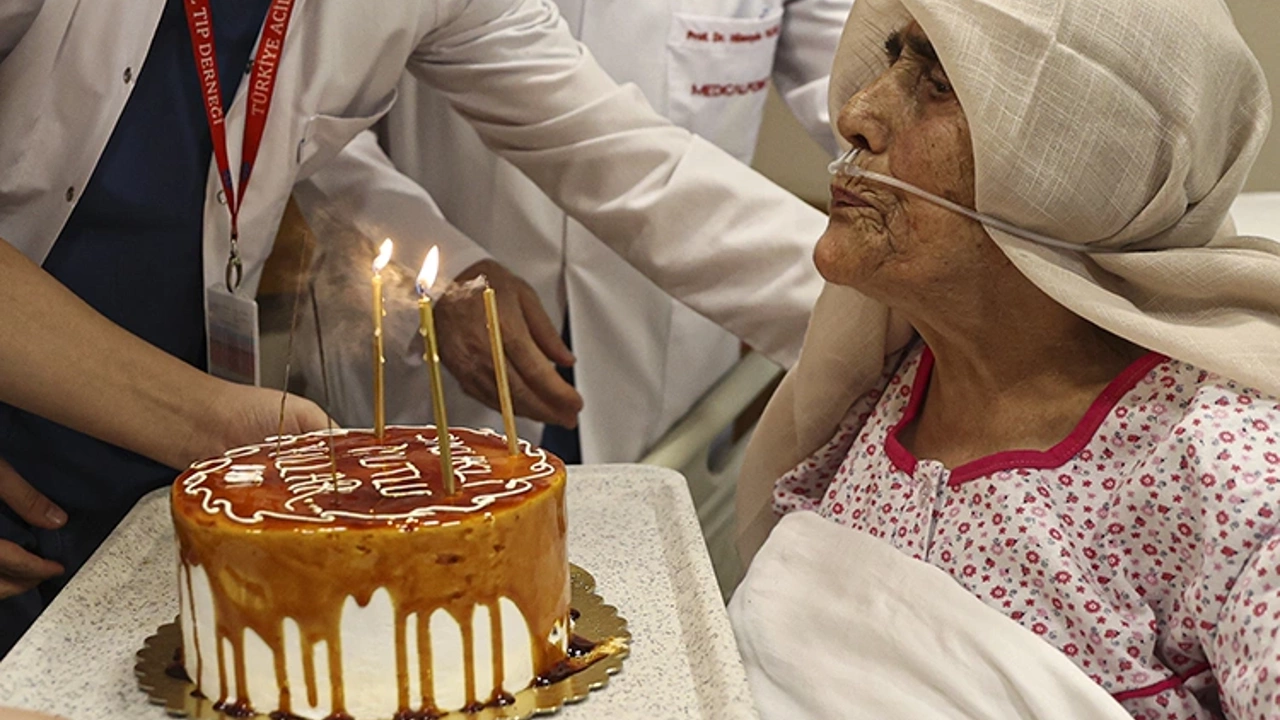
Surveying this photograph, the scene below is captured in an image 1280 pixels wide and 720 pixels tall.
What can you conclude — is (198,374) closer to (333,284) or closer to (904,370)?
(333,284)

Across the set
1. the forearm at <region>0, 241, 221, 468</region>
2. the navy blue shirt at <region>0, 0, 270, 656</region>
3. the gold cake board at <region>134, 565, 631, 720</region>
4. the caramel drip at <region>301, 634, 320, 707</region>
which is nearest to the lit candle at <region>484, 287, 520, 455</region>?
the gold cake board at <region>134, 565, 631, 720</region>

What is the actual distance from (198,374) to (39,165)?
1.16ft

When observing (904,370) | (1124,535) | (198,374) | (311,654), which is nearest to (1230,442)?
(1124,535)

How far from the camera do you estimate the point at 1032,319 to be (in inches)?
62.1

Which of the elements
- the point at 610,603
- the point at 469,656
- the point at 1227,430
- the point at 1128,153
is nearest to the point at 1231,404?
the point at 1227,430


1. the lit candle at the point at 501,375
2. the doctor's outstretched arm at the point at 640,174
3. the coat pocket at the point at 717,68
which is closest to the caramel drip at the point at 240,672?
the lit candle at the point at 501,375

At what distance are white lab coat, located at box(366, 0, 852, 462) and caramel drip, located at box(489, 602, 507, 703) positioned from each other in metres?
1.24

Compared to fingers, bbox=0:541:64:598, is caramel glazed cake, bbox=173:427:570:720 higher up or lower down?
higher up

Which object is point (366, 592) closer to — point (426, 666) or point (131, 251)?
point (426, 666)

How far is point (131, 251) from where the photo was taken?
1.88 m

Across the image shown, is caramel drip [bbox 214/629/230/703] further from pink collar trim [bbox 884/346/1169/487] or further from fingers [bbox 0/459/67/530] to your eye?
pink collar trim [bbox 884/346/1169/487]

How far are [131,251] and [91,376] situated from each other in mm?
313

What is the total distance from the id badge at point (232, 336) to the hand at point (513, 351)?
12.4 inches

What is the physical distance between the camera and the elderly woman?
1.38 metres
